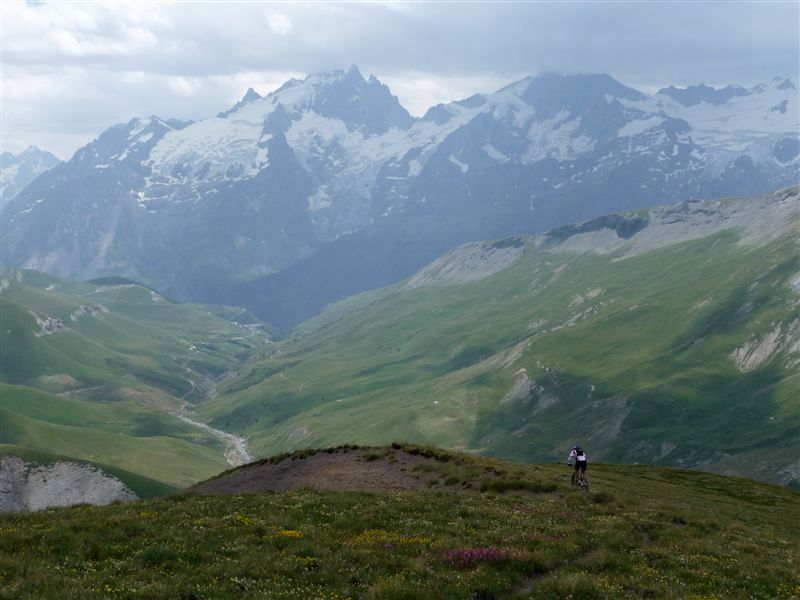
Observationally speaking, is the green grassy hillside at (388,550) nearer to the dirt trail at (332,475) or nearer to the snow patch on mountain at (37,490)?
the dirt trail at (332,475)

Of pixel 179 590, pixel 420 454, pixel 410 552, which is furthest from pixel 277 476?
pixel 179 590

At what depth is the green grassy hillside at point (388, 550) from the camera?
25.2 meters

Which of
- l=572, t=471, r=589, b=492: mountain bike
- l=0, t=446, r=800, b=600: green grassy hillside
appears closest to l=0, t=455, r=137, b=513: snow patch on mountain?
l=572, t=471, r=589, b=492: mountain bike

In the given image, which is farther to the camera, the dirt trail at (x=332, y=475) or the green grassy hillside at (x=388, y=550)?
the dirt trail at (x=332, y=475)

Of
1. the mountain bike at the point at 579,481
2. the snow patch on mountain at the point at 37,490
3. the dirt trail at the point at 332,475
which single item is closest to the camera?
the dirt trail at the point at 332,475

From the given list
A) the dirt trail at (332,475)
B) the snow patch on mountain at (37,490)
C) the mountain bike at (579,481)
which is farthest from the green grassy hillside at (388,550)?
the snow patch on mountain at (37,490)

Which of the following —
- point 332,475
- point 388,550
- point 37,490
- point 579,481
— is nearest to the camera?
point 388,550

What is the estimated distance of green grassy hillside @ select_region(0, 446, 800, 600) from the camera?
2517 cm

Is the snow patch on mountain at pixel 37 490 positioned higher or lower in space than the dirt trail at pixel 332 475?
lower

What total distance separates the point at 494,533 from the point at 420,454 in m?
31.7

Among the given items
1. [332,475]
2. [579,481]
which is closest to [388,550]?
[579,481]

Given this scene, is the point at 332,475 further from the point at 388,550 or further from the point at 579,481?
the point at 388,550

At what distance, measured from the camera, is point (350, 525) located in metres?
34.7

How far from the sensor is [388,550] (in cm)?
2972
